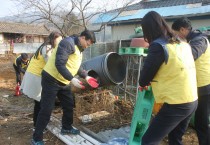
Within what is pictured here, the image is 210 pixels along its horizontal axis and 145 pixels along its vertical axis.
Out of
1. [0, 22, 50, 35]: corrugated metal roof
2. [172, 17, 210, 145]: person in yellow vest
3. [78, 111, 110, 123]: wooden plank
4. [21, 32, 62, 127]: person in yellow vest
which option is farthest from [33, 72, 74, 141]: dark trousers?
[0, 22, 50, 35]: corrugated metal roof

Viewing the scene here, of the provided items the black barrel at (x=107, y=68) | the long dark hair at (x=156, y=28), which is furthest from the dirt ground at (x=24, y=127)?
the long dark hair at (x=156, y=28)

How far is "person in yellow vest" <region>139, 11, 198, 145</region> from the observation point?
220 centimetres

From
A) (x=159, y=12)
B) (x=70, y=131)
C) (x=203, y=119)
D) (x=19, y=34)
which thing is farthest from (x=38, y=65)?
(x=19, y=34)

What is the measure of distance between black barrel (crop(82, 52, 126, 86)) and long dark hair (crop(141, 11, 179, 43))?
2504mm

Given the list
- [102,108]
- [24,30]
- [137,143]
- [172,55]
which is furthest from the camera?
[24,30]

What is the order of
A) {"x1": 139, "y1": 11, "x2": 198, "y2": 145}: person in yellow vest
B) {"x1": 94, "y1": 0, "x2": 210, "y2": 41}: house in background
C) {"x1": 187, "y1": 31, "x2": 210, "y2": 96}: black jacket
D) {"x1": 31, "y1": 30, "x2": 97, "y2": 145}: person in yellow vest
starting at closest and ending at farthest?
1. {"x1": 139, "y1": 11, "x2": 198, "y2": 145}: person in yellow vest
2. {"x1": 187, "y1": 31, "x2": 210, "y2": 96}: black jacket
3. {"x1": 31, "y1": 30, "x2": 97, "y2": 145}: person in yellow vest
4. {"x1": 94, "y1": 0, "x2": 210, "y2": 41}: house in background

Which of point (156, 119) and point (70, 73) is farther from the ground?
point (70, 73)

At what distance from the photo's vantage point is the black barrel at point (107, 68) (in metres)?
4.81

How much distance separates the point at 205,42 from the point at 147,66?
1.13m

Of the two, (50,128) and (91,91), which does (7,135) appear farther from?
(91,91)

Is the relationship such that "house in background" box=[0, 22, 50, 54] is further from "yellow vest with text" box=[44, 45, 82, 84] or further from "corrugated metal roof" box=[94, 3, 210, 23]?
"yellow vest with text" box=[44, 45, 82, 84]

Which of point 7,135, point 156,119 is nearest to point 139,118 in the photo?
point 156,119

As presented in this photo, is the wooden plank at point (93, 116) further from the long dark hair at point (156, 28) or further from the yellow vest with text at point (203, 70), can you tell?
the long dark hair at point (156, 28)

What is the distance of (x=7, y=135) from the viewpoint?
4.29 m
